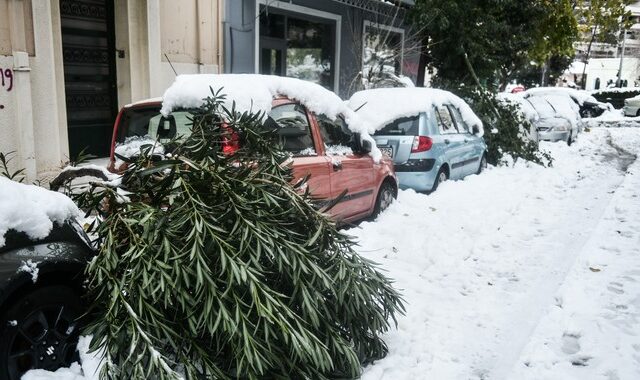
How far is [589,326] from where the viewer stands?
4332 mm

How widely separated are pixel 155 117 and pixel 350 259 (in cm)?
248

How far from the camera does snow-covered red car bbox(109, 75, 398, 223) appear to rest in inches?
195

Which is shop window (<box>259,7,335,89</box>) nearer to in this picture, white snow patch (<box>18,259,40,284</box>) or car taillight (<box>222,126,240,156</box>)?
car taillight (<box>222,126,240,156</box>)

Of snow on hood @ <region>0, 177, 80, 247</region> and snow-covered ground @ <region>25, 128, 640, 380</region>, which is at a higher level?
snow on hood @ <region>0, 177, 80, 247</region>

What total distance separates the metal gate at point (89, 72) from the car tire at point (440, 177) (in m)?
5.62

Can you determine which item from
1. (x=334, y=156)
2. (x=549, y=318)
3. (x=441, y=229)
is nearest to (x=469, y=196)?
(x=441, y=229)

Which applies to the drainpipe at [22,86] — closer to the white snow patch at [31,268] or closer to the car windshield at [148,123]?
the car windshield at [148,123]

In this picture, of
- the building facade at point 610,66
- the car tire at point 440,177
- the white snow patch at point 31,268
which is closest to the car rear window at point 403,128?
the car tire at point 440,177

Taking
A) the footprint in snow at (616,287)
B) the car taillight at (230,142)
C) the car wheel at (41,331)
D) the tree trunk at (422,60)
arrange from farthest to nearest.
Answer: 1. the tree trunk at (422,60)
2. the footprint in snow at (616,287)
3. the car taillight at (230,142)
4. the car wheel at (41,331)

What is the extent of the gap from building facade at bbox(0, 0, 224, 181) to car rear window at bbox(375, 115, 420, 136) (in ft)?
12.6

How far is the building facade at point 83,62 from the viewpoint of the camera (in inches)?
298

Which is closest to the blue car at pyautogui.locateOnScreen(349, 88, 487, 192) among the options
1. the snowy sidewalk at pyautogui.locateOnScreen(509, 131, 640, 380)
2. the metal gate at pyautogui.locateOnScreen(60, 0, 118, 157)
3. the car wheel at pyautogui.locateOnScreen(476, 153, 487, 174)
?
the car wheel at pyautogui.locateOnScreen(476, 153, 487, 174)

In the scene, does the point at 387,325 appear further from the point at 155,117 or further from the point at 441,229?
the point at 441,229

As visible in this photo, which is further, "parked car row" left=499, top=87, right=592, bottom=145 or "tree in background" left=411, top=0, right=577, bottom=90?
"parked car row" left=499, top=87, right=592, bottom=145
